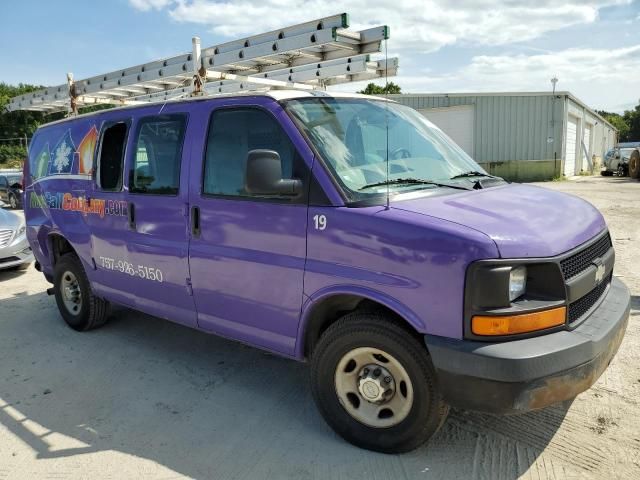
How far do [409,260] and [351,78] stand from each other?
3634mm

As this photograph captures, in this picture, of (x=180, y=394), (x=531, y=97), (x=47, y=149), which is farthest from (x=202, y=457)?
(x=531, y=97)

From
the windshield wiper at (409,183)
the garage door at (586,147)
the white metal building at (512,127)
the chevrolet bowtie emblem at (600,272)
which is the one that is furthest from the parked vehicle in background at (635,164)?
the windshield wiper at (409,183)

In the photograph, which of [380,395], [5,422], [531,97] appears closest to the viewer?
[380,395]

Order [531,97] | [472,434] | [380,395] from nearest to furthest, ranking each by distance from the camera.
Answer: [380,395]
[472,434]
[531,97]

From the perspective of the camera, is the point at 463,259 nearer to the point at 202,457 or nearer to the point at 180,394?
the point at 202,457

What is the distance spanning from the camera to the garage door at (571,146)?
28.4 m

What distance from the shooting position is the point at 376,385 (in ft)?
9.86

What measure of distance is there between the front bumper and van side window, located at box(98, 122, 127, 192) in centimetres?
316

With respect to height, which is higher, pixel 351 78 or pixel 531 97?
pixel 531 97

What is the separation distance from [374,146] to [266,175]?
0.85 metres

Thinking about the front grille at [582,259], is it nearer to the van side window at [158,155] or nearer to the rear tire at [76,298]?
the van side window at [158,155]

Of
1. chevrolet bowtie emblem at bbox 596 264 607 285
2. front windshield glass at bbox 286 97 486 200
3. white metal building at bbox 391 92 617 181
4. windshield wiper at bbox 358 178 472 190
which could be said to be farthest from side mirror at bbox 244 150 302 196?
white metal building at bbox 391 92 617 181

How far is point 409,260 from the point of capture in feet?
9.05

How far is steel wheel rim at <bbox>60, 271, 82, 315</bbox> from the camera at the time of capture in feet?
18.1
